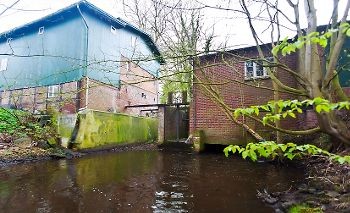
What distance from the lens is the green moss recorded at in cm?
1404

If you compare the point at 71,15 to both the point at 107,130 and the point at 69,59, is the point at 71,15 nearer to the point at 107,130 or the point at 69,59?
the point at 69,59

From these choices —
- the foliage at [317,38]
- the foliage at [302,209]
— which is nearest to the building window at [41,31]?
the foliage at [302,209]

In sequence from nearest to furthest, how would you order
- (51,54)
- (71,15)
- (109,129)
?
1. (109,129)
2. (71,15)
3. (51,54)

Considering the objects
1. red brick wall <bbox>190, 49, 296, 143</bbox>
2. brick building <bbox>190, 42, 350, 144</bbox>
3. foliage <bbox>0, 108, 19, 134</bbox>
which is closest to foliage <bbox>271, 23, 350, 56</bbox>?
brick building <bbox>190, 42, 350, 144</bbox>

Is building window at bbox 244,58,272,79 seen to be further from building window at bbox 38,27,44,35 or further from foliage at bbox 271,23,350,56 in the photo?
building window at bbox 38,27,44,35

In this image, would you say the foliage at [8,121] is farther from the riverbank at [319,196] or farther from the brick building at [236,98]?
the riverbank at [319,196]

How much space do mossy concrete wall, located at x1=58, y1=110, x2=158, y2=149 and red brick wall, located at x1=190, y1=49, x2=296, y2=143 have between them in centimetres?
485

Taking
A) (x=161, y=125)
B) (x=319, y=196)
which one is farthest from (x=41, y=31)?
(x=319, y=196)

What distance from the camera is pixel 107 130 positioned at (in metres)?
15.6

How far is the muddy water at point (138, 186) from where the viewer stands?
516 cm

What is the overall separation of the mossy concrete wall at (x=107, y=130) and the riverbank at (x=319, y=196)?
34.2 ft

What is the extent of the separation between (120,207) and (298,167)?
6.86m

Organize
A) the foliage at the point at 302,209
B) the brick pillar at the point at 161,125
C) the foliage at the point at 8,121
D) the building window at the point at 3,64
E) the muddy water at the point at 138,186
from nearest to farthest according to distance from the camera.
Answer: the foliage at the point at 302,209 < the muddy water at the point at 138,186 < the foliage at the point at 8,121 < the brick pillar at the point at 161,125 < the building window at the point at 3,64

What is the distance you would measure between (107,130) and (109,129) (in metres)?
0.22
